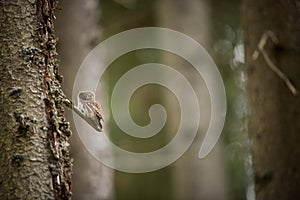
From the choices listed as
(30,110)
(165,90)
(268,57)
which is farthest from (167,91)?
(30,110)

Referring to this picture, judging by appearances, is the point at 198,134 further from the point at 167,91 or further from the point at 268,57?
the point at 268,57

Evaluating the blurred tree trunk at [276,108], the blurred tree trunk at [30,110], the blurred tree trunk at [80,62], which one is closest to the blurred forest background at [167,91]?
the blurred tree trunk at [80,62]

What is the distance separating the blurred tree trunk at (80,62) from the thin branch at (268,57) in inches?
60.7

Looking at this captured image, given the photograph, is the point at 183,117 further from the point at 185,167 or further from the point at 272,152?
the point at 272,152

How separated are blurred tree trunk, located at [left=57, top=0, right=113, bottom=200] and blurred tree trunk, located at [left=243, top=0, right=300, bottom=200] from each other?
5.04 feet

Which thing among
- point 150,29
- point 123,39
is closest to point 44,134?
point 123,39

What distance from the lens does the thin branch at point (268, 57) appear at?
243 cm

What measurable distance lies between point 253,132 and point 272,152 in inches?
4.6

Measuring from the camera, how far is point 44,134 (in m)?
1.58

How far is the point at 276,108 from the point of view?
245 centimetres

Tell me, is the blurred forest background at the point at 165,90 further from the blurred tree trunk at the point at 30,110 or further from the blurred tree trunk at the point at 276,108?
the blurred tree trunk at the point at 30,110

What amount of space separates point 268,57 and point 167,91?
287 cm

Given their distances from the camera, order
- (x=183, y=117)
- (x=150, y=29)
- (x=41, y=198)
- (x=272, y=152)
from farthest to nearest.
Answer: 1. (x=150, y=29)
2. (x=183, y=117)
3. (x=272, y=152)
4. (x=41, y=198)

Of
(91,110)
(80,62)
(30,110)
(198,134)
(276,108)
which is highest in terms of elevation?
(80,62)
